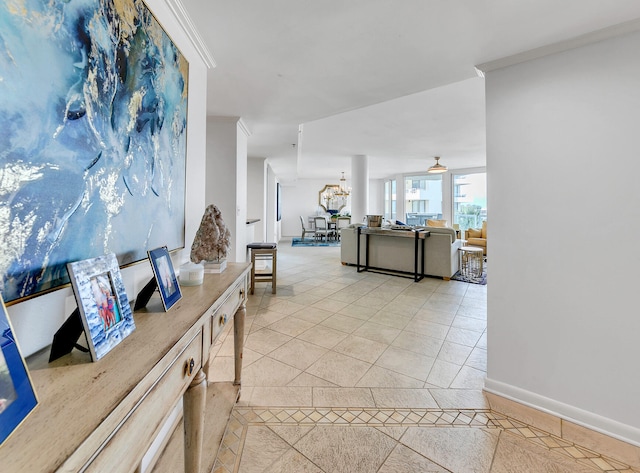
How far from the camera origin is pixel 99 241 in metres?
0.89

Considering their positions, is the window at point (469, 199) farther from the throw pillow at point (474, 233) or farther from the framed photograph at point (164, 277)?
the framed photograph at point (164, 277)

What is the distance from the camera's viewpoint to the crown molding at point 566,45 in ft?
4.80

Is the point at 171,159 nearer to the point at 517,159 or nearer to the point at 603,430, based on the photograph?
the point at 517,159

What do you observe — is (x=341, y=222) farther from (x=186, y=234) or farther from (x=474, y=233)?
(x=186, y=234)

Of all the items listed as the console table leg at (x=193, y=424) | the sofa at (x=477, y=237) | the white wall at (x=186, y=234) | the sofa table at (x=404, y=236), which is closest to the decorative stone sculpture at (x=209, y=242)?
the white wall at (x=186, y=234)

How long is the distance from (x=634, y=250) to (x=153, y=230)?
7.86ft

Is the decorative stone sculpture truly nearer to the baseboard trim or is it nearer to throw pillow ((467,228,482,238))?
the baseboard trim

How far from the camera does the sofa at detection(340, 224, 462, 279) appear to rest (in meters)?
4.78

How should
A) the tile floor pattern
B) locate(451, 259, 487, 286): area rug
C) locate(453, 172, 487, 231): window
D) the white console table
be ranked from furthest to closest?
locate(453, 172, 487, 231): window < locate(451, 259, 487, 286): area rug < the tile floor pattern < the white console table

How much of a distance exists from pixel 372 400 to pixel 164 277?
1.48 m

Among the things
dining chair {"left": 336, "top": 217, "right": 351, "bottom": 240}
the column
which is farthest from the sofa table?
dining chair {"left": 336, "top": 217, "right": 351, "bottom": 240}

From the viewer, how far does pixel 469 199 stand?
28.6 feet

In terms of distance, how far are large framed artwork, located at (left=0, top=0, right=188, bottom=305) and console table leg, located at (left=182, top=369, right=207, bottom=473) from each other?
1.74 ft

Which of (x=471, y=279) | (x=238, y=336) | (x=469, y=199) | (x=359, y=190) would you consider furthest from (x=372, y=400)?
(x=469, y=199)
